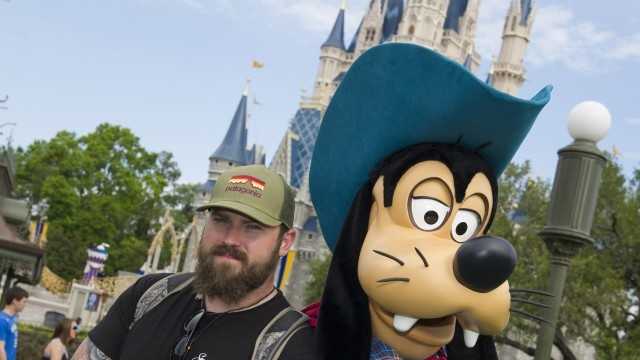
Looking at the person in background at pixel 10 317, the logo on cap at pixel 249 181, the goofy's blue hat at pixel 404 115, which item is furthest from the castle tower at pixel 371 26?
the logo on cap at pixel 249 181

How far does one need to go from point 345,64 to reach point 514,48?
463 inches

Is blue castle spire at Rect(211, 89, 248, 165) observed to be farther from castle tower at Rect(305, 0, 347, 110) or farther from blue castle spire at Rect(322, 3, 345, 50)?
blue castle spire at Rect(322, 3, 345, 50)

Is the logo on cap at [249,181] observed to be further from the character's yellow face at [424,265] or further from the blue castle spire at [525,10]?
the blue castle spire at [525,10]

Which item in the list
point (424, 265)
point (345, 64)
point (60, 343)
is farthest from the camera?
point (345, 64)

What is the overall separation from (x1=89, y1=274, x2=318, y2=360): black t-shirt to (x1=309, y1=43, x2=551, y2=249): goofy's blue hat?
576mm

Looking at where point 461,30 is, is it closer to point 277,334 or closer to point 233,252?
point 233,252

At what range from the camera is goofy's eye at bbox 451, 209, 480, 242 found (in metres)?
2.95

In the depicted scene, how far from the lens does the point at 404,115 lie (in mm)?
3041

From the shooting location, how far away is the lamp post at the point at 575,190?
5.05 metres

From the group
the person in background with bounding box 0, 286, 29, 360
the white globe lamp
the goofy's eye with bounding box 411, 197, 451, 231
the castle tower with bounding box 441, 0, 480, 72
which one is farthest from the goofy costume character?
the castle tower with bounding box 441, 0, 480, 72

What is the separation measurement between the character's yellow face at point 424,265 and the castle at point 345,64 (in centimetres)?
4647

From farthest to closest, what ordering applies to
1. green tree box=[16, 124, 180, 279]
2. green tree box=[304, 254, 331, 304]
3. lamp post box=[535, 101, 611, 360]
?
green tree box=[16, 124, 180, 279]
green tree box=[304, 254, 331, 304]
lamp post box=[535, 101, 611, 360]

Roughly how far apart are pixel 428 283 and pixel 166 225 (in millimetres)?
37077

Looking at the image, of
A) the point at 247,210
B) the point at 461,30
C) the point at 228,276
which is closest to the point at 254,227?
the point at 247,210
